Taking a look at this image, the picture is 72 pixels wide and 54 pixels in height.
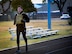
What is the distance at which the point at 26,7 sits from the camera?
159ft

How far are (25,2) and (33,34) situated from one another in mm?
29575

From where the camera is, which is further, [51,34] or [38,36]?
[51,34]

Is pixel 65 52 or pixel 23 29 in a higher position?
pixel 23 29

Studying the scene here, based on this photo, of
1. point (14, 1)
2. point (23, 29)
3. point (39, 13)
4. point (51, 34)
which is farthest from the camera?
point (39, 13)

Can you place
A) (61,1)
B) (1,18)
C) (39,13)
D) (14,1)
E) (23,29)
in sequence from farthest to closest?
(39,13) < (61,1) < (1,18) < (14,1) < (23,29)

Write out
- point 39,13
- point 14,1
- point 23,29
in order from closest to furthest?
point 23,29
point 14,1
point 39,13

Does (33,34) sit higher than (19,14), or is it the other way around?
(19,14)

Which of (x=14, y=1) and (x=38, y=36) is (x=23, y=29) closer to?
(x=38, y=36)

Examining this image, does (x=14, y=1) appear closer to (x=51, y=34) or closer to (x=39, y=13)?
(x=39, y=13)

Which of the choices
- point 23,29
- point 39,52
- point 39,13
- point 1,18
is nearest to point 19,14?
point 23,29

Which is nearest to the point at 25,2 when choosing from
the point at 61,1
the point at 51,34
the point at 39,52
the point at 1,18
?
the point at 1,18

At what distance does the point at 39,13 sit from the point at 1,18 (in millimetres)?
15044

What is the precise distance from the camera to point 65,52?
11.7m

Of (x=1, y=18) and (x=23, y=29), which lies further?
(x=1, y=18)
